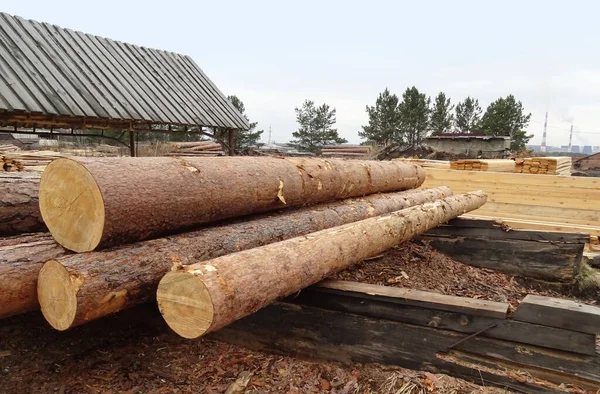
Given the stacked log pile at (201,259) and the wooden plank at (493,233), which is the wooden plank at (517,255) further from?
the stacked log pile at (201,259)

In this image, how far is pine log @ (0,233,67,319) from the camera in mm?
2447

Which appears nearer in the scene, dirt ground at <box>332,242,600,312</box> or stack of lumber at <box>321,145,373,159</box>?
dirt ground at <box>332,242,600,312</box>

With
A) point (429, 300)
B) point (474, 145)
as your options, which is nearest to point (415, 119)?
point (474, 145)

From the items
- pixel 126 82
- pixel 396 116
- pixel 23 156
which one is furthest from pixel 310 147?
pixel 23 156

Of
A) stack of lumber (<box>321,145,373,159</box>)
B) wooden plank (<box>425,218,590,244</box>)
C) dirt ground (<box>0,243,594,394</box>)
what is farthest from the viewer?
stack of lumber (<box>321,145,373,159</box>)

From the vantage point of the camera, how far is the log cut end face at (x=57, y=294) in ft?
7.59

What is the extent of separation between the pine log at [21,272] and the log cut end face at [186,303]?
84 centimetres

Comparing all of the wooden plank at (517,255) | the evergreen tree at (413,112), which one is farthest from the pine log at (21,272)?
the evergreen tree at (413,112)

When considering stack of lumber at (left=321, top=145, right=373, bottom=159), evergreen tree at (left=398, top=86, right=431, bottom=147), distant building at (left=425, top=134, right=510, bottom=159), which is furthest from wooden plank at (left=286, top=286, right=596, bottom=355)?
evergreen tree at (left=398, top=86, right=431, bottom=147)

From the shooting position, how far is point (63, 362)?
3.35 meters

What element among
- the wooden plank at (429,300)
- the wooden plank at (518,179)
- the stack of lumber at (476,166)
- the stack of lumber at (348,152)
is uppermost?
the stack of lumber at (348,152)

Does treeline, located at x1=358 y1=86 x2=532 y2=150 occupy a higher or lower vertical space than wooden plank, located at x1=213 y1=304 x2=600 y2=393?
higher

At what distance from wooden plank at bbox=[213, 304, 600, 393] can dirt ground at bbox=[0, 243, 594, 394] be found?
0.08 meters

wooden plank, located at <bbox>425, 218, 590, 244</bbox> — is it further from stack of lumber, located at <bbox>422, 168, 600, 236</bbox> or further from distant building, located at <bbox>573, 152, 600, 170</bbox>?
distant building, located at <bbox>573, 152, 600, 170</bbox>
